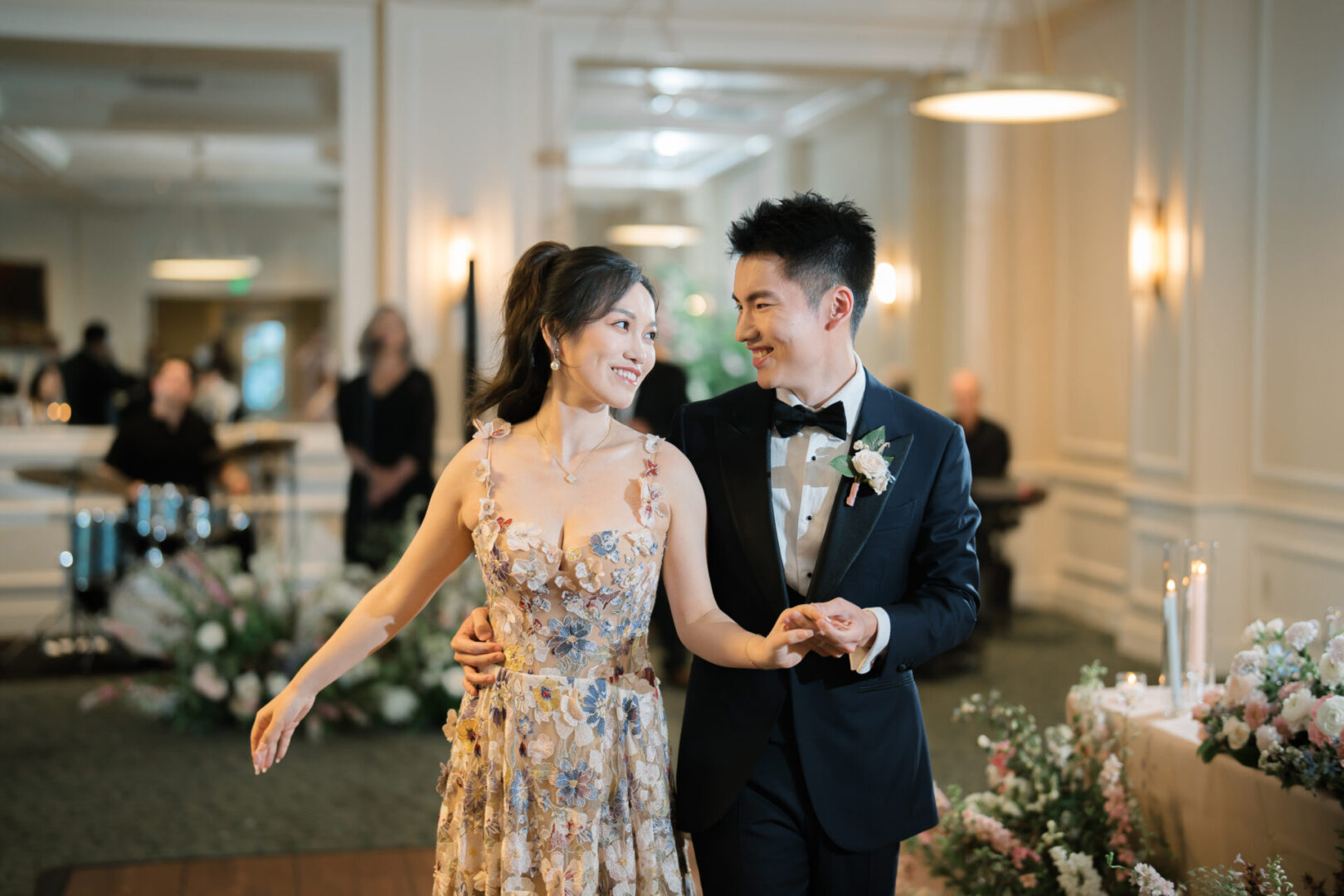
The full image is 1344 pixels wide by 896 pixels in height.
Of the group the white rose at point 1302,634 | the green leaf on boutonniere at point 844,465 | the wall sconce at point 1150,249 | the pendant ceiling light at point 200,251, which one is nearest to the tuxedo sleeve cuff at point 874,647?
the green leaf on boutonniere at point 844,465

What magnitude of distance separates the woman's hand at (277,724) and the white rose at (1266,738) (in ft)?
5.61

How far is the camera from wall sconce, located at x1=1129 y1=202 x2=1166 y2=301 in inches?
245

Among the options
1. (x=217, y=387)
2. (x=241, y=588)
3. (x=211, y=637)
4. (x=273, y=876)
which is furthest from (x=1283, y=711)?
(x=217, y=387)

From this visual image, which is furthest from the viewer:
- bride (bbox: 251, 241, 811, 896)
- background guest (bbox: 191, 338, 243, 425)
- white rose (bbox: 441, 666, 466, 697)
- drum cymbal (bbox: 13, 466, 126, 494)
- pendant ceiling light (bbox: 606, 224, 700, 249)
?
pendant ceiling light (bbox: 606, 224, 700, 249)

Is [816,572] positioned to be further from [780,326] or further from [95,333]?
[95,333]

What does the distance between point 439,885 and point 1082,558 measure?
6197 mm

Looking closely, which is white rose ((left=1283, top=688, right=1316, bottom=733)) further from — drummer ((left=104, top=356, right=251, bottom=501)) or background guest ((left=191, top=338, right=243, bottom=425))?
background guest ((left=191, top=338, right=243, bottom=425))

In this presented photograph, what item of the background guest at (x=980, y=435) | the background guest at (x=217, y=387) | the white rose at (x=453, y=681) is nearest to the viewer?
the white rose at (x=453, y=681)

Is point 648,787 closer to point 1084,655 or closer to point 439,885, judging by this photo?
point 439,885

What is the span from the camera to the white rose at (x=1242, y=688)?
7.84ft

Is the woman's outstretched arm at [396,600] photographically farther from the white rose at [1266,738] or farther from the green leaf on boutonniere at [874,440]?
the white rose at [1266,738]

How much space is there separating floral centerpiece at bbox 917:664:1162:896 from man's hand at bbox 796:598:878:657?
1.15 m

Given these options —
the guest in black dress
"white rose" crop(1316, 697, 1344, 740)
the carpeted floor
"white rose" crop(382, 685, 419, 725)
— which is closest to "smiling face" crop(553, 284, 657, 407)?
"white rose" crop(1316, 697, 1344, 740)

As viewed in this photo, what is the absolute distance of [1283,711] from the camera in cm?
228
